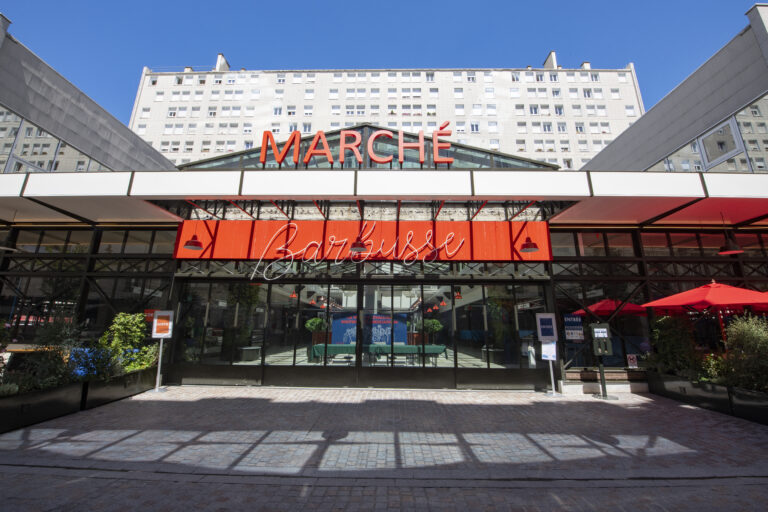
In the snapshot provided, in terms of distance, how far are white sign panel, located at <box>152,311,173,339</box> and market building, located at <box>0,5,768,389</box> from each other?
Answer: 96cm

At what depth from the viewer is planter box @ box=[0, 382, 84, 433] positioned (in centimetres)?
617

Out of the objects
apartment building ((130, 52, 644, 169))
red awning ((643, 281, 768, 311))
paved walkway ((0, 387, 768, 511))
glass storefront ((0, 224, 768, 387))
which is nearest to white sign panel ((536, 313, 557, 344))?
glass storefront ((0, 224, 768, 387))

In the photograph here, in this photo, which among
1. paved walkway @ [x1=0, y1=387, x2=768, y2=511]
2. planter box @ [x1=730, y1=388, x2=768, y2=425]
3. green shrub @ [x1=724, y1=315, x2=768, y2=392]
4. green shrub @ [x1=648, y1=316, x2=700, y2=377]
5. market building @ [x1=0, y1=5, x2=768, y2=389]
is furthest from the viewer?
market building @ [x1=0, y1=5, x2=768, y2=389]

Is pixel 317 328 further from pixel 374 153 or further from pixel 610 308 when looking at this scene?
pixel 610 308

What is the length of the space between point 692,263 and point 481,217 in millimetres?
8018

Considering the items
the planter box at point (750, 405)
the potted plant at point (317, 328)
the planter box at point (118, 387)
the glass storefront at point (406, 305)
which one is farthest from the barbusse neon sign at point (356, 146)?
the planter box at point (750, 405)

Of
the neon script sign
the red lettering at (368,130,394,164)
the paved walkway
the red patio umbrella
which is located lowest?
the paved walkway

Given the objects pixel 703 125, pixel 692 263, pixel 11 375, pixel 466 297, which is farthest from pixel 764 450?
pixel 11 375

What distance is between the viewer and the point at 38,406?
674cm

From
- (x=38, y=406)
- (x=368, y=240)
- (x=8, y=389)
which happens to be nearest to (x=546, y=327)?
(x=368, y=240)

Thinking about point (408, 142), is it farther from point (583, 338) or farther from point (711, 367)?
point (711, 367)

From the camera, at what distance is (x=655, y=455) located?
539cm

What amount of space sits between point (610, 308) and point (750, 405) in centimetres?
424

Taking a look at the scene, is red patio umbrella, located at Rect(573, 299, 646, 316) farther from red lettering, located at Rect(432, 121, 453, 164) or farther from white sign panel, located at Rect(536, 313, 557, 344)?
red lettering, located at Rect(432, 121, 453, 164)
